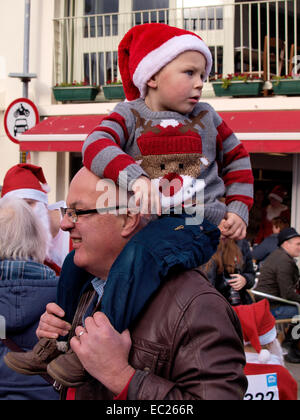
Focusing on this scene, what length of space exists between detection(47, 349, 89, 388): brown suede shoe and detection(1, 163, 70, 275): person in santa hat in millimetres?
2182

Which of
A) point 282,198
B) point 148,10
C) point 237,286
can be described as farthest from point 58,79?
point 237,286

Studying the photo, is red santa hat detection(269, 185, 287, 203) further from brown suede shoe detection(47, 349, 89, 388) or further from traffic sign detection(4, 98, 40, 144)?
brown suede shoe detection(47, 349, 89, 388)

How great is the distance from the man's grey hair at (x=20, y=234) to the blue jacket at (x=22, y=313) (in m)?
0.08

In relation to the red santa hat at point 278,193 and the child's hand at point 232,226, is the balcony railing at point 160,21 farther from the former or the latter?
the child's hand at point 232,226

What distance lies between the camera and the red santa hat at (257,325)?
3.23 meters

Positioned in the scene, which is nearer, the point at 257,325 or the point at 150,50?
the point at 150,50

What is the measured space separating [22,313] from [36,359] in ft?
2.90

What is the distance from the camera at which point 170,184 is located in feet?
6.32

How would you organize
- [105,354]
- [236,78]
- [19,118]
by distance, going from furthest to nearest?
1. [19,118]
2. [236,78]
3. [105,354]

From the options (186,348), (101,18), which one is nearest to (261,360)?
(186,348)

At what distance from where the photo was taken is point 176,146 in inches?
75.9

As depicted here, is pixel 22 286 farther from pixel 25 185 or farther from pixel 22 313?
pixel 25 185

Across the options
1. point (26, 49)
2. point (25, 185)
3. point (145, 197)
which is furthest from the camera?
point (26, 49)

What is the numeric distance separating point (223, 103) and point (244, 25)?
8.04 feet
